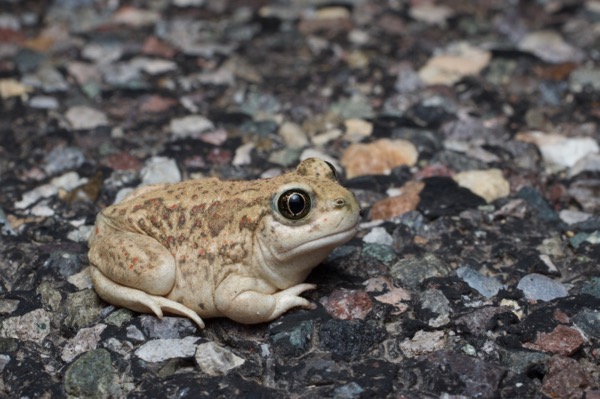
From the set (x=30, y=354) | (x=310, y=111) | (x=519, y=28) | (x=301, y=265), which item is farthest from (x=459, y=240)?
(x=519, y=28)

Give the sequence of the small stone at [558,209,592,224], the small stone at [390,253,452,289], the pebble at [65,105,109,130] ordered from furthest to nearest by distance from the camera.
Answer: the pebble at [65,105,109,130]
the small stone at [558,209,592,224]
the small stone at [390,253,452,289]

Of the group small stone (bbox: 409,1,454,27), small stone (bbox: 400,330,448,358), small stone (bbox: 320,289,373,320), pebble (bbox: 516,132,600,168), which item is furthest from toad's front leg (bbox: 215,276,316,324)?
small stone (bbox: 409,1,454,27)

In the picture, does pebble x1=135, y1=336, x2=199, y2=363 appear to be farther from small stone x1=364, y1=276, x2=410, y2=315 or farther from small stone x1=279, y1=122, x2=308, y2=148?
small stone x1=279, y1=122, x2=308, y2=148

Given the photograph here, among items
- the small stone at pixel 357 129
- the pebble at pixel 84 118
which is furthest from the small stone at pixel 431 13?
the pebble at pixel 84 118

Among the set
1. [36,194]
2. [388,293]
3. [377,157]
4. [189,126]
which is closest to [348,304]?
[388,293]

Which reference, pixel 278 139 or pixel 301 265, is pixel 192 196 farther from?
pixel 278 139

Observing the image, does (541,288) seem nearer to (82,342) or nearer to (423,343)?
(423,343)
